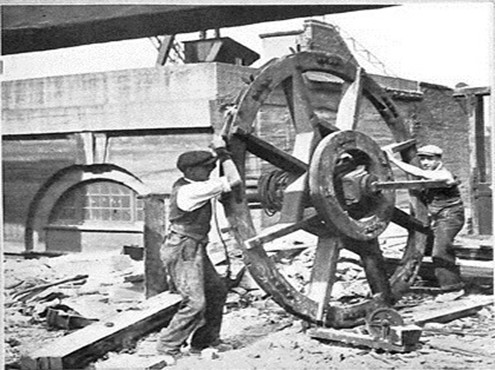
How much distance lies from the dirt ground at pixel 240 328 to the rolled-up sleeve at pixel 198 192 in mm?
1000

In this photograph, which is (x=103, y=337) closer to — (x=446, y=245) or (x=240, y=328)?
(x=240, y=328)

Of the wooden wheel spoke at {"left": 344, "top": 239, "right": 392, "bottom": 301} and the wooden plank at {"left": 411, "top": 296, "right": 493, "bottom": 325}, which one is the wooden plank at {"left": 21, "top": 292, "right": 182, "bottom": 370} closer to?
the wooden wheel spoke at {"left": 344, "top": 239, "right": 392, "bottom": 301}

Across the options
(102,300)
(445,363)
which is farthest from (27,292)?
(445,363)

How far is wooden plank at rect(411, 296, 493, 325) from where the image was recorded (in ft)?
17.3

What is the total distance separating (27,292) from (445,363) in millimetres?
3135

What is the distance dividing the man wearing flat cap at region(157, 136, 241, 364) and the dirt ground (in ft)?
0.53

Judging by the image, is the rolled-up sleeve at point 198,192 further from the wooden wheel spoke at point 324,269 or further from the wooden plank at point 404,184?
the wooden plank at point 404,184

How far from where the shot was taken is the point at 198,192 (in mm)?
4539

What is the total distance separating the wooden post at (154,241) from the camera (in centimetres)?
547

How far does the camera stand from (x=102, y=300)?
571 cm

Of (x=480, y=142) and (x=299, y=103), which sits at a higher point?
(x=299, y=103)

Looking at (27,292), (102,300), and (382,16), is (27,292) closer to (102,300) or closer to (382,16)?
(102,300)

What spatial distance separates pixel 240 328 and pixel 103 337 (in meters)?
1.14

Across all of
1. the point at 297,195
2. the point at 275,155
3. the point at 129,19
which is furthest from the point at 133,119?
the point at 129,19
